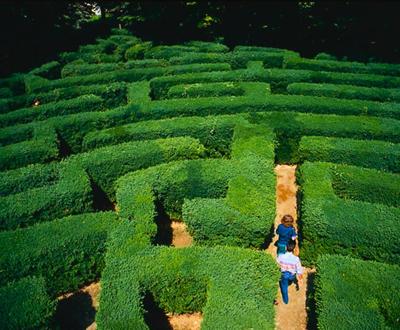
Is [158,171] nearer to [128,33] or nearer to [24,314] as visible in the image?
[24,314]

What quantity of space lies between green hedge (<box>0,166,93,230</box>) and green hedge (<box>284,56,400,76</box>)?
14.9 m

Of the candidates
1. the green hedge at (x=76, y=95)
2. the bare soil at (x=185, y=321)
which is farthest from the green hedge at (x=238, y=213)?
the green hedge at (x=76, y=95)

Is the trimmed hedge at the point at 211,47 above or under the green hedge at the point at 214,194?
above

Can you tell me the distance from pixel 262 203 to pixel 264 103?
704 centimetres

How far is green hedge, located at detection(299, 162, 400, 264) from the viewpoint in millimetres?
10414

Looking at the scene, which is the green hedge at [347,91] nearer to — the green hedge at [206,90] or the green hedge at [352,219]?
the green hedge at [206,90]

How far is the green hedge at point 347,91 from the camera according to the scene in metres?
17.9

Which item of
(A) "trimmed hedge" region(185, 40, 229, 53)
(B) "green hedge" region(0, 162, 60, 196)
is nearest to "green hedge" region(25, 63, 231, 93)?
(A) "trimmed hedge" region(185, 40, 229, 53)

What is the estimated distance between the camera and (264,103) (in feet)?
56.5

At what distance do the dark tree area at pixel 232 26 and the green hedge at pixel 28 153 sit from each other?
12269 millimetres

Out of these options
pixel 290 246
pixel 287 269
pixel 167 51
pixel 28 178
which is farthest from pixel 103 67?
pixel 287 269

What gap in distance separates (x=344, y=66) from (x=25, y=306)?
19.9 m

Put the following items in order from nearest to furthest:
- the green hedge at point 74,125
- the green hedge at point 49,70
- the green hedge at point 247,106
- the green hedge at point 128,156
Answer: the green hedge at point 128,156
the green hedge at point 74,125
the green hedge at point 247,106
the green hedge at point 49,70

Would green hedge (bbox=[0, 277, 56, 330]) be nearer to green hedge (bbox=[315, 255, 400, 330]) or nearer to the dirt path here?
the dirt path
